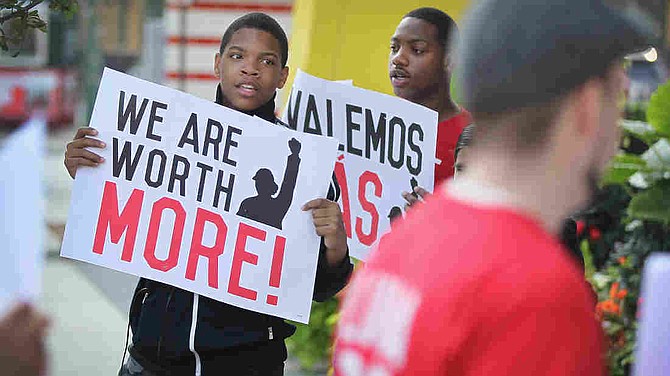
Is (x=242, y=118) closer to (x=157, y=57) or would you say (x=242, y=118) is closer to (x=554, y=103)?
(x=554, y=103)

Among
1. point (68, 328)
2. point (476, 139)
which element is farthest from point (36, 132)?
point (68, 328)

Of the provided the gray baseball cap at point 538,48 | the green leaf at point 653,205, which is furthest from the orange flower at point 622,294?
the gray baseball cap at point 538,48

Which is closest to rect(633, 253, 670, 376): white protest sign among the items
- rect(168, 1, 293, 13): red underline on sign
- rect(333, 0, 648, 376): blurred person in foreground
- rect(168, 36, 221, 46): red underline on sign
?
rect(333, 0, 648, 376): blurred person in foreground

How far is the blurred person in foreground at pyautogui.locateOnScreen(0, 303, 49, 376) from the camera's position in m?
Result: 1.53

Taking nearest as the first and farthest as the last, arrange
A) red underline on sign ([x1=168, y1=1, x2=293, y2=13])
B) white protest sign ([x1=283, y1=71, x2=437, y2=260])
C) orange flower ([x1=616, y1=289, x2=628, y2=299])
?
white protest sign ([x1=283, y1=71, x2=437, y2=260]), orange flower ([x1=616, y1=289, x2=628, y2=299]), red underline on sign ([x1=168, y1=1, x2=293, y2=13])

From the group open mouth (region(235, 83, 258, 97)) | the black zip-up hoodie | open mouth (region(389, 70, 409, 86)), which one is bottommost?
the black zip-up hoodie

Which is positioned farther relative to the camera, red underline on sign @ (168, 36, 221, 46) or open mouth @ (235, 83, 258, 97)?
red underline on sign @ (168, 36, 221, 46)

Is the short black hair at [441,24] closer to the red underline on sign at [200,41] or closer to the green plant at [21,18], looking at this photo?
the green plant at [21,18]

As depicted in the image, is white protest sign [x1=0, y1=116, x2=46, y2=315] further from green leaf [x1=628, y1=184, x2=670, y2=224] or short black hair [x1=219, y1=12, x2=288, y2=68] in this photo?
green leaf [x1=628, y1=184, x2=670, y2=224]

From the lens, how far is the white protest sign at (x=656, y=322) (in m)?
1.70

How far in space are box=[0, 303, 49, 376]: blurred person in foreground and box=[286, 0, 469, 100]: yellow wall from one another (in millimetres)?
4380

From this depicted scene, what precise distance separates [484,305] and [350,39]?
4.81 meters

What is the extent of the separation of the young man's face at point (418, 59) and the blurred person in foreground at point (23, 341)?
91.7 inches

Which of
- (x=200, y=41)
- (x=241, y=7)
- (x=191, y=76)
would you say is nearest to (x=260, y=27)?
(x=241, y=7)
